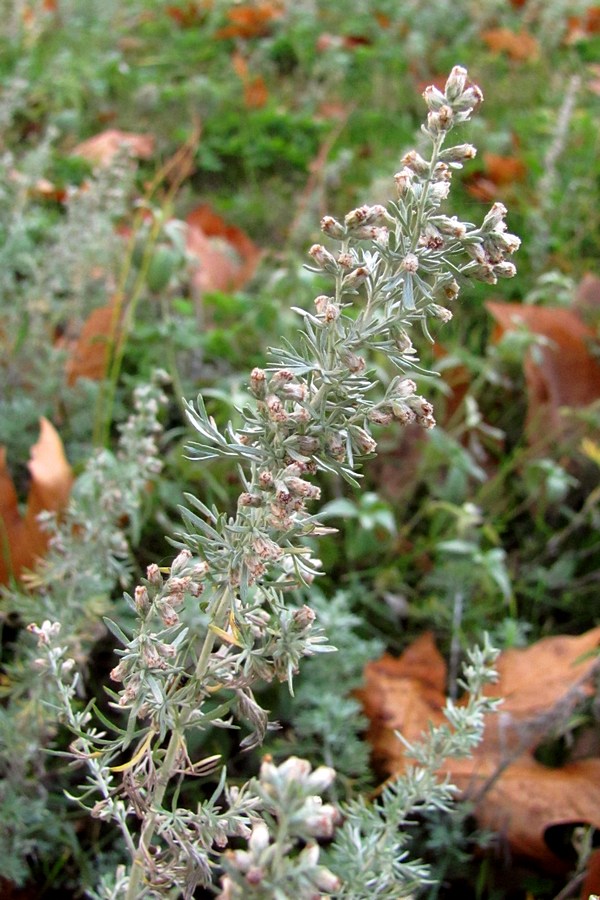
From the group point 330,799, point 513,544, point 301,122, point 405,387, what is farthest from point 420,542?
point 301,122

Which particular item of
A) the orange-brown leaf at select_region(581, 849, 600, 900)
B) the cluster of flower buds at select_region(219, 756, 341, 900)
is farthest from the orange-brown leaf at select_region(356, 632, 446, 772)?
the cluster of flower buds at select_region(219, 756, 341, 900)

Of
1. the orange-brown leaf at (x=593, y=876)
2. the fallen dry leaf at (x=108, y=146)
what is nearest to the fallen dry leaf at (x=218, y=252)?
the fallen dry leaf at (x=108, y=146)

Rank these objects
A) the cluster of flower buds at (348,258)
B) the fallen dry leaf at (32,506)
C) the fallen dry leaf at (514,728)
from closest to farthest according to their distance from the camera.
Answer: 1. the cluster of flower buds at (348,258)
2. the fallen dry leaf at (514,728)
3. the fallen dry leaf at (32,506)

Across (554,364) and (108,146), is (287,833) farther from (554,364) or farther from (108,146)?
(108,146)

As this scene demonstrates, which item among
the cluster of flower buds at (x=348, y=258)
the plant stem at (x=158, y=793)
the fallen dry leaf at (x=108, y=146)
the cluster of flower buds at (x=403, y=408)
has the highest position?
the cluster of flower buds at (x=348, y=258)

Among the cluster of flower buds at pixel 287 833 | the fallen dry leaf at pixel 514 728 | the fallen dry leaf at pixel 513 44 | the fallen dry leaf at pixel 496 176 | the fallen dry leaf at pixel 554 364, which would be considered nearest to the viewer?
the cluster of flower buds at pixel 287 833

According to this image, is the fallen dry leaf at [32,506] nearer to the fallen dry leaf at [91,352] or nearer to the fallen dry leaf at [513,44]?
the fallen dry leaf at [91,352]

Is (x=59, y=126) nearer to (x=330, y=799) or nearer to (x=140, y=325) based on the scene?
(x=140, y=325)
